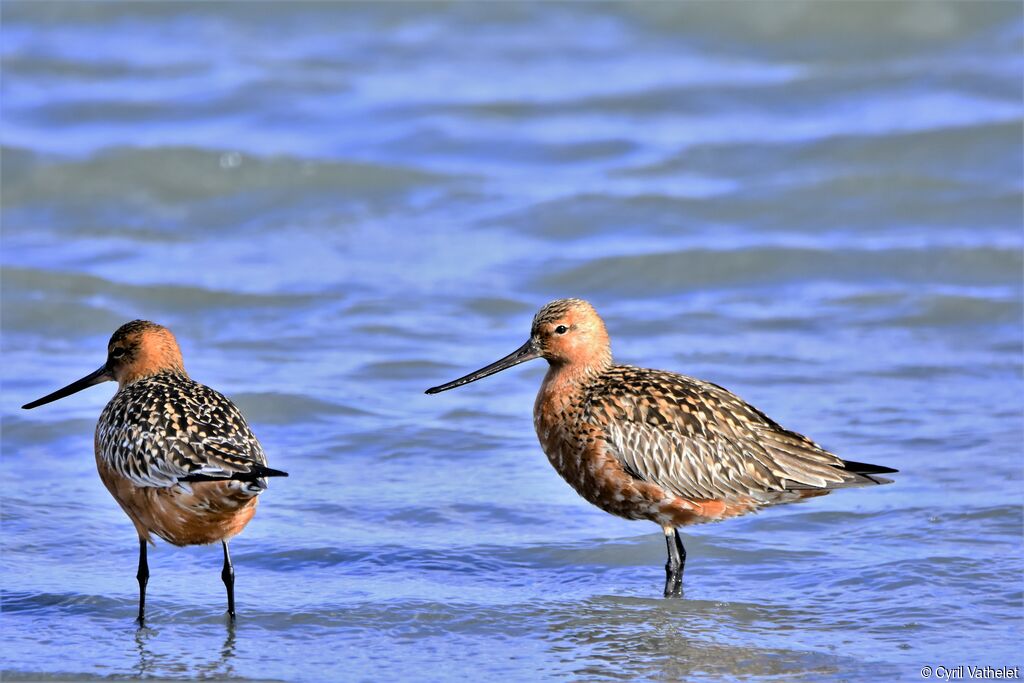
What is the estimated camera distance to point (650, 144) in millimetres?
12578

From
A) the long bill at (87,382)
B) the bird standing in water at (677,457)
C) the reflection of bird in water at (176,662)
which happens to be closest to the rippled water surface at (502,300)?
the reflection of bird in water at (176,662)

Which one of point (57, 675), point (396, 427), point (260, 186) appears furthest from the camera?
point (260, 186)

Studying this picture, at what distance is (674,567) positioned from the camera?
236 inches

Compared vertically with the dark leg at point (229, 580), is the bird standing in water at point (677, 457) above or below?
above

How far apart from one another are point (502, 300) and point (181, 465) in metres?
4.47

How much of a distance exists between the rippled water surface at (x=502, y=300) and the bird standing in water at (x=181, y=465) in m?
0.34

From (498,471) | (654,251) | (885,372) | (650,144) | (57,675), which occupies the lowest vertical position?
(57,675)

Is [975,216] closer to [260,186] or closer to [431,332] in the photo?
[431,332]

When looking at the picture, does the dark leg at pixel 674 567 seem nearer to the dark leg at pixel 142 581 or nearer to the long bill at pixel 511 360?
the long bill at pixel 511 360

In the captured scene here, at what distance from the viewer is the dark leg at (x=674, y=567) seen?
19.5ft

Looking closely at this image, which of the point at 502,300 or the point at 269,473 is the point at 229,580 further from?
the point at 502,300

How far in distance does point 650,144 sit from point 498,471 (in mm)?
5793

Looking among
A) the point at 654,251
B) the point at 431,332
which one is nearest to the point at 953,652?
the point at 431,332

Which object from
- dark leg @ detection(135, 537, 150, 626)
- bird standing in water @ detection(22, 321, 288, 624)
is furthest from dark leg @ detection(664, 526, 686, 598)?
dark leg @ detection(135, 537, 150, 626)
